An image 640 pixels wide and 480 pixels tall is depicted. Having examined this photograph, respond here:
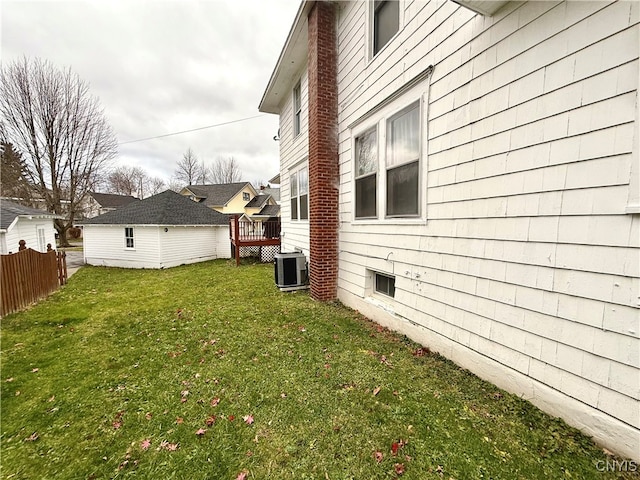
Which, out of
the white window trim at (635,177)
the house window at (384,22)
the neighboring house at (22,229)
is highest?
the house window at (384,22)

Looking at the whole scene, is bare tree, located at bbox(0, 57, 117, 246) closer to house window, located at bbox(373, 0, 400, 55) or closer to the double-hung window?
house window, located at bbox(373, 0, 400, 55)

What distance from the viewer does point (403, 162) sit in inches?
152

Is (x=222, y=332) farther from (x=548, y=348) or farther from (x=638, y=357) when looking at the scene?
(x=638, y=357)

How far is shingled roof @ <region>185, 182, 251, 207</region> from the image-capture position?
3538cm

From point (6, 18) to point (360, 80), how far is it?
836cm

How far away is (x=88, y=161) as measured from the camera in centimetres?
2103

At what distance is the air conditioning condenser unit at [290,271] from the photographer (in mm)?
6762

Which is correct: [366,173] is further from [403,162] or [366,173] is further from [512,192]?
[512,192]

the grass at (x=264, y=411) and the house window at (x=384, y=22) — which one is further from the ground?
the house window at (x=384, y=22)

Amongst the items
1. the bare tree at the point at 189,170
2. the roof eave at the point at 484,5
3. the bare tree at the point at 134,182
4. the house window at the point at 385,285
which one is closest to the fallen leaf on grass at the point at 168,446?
the house window at the point at 385,285

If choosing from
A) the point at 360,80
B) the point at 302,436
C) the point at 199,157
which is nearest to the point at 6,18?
the point at 360,80

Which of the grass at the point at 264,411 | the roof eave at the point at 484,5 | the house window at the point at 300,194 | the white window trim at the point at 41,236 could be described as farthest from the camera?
the white window trim at the point at 41,236

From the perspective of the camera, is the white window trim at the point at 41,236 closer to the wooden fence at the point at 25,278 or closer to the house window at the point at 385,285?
the wooden fence at the point at 25,278

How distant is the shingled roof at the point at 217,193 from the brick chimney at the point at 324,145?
Answer: 105ft
